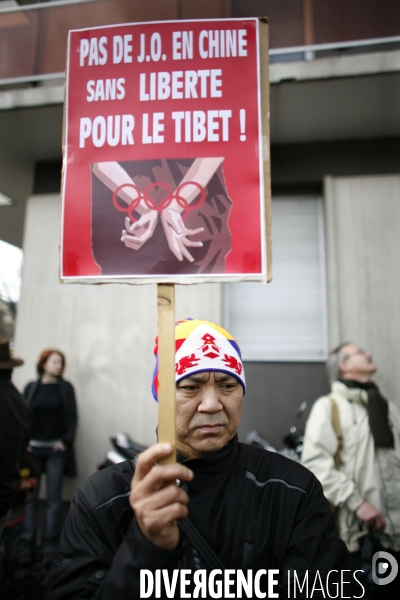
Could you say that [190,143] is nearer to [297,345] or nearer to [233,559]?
[233,559]

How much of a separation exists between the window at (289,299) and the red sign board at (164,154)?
3.70m

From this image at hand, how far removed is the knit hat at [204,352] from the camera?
4.97 ft

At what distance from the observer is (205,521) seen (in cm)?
134

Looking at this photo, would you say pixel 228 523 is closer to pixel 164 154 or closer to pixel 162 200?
pixel 162 200

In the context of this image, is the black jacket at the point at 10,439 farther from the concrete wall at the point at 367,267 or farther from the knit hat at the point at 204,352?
the concrete wall at the point at 367,267

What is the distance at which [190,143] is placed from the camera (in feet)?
4.76

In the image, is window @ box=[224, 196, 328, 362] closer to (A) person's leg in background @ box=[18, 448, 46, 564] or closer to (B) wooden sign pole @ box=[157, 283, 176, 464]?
(A) person's leg in background @ box=[18, 448, 46, 564]

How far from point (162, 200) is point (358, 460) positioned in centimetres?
253

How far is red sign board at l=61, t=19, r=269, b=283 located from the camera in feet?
4.60

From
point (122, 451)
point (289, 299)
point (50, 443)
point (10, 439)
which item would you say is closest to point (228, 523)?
point (10, 439)

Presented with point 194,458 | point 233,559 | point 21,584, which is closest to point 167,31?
point 194,458

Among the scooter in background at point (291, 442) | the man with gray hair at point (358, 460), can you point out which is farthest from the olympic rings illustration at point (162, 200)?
the scooter in background at point (291, 442)

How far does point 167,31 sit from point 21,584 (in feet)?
13.6

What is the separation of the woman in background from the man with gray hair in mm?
2502
